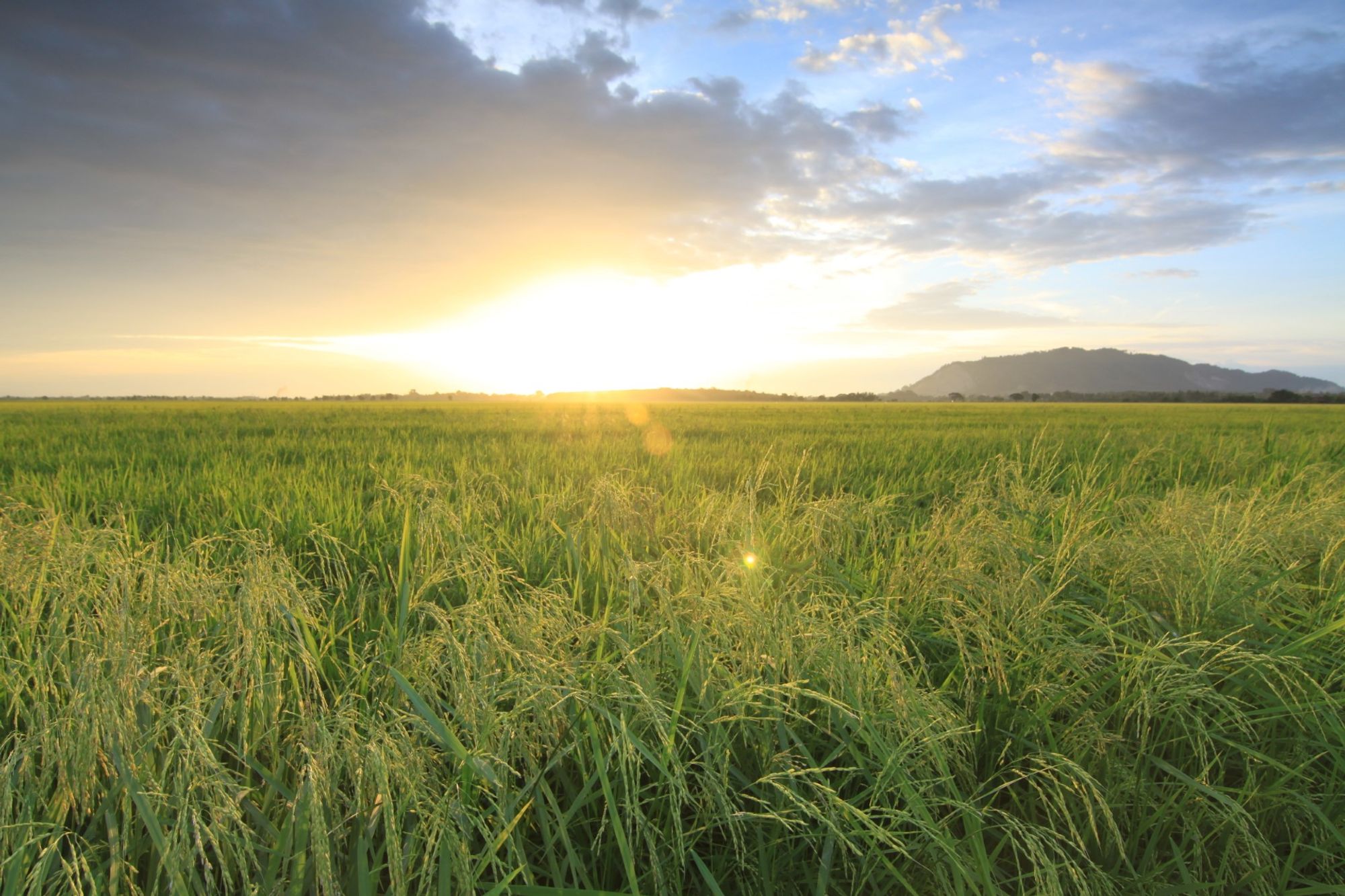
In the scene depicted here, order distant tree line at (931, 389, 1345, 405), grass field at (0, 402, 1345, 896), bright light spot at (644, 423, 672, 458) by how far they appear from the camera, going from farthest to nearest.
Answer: distant tree line at (931, 389, 1345, 405) < bright light spot at (644, 423, 672, 458) < grass field at (0, 402, 1345, 896)

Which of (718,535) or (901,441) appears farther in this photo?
(901,441)

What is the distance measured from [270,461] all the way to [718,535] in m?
7.00

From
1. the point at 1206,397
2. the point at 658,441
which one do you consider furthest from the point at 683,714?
the point at 1206,397

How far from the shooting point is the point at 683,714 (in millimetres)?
1986

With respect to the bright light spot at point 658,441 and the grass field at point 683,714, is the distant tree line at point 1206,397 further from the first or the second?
the grass field at point 683,714

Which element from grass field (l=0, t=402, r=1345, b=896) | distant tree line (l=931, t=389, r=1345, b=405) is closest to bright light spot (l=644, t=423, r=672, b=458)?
grass field (l=0, t=402, r=1345, b=896)

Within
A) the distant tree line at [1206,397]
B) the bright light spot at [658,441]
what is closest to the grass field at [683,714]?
the bright light spot at [658,441]

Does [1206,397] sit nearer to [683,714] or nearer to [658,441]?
[658,441]

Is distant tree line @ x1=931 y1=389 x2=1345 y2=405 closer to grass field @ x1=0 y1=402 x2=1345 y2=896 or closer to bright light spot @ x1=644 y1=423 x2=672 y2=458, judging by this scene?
bright light spot @ x1=644 y1=423 x2=672 y2=458

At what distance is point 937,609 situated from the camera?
9.00 feet

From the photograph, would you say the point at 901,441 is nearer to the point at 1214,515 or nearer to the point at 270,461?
the point at 1214,515

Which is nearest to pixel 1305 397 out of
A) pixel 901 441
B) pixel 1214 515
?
pixel 901 441

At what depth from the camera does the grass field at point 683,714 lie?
1332 mm

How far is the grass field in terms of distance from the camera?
1332mm
